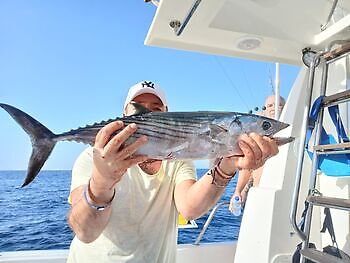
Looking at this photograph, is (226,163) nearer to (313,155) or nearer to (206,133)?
(206,133)

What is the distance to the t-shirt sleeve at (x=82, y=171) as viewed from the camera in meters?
1.57

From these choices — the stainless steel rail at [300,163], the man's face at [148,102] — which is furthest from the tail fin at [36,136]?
the stainless steel rail at [300,163]

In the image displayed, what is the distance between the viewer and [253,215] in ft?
6.61

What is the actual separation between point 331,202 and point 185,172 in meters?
0.71

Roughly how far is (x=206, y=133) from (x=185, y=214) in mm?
550

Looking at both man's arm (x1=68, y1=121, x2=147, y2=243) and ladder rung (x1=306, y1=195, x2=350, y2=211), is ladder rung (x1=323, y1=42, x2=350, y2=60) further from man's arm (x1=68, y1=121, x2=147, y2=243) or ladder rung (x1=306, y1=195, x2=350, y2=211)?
man's arm (x1=68, y1=121, x2=147, y2=243)

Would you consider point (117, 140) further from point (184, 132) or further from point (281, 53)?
point (281, 53)

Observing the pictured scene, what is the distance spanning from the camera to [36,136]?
138 centimetres

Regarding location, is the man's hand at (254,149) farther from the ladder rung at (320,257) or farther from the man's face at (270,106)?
the man's face at (270,106)

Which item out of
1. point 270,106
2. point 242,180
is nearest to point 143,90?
point 242,180

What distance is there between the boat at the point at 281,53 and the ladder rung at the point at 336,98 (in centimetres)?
1

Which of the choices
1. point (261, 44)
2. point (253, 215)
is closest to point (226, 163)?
point (253, 215)

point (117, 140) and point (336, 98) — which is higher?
point (336, 98)

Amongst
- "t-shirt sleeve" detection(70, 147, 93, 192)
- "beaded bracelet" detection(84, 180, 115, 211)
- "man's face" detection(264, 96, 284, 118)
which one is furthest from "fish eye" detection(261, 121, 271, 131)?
"man's face" detection(264, 96, 284, 118)
